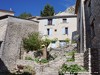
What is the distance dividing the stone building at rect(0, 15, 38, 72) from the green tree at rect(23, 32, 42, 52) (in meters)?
1.36

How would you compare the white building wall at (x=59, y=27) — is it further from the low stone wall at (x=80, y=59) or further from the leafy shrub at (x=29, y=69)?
the low stone wall at (x=80, y=59)

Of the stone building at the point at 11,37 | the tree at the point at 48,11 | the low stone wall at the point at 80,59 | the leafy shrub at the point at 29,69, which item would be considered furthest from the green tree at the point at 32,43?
the tree at the point at 48,11

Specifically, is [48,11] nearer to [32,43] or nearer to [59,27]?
[59,27]

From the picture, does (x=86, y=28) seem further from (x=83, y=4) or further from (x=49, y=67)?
(x=49, y=67)

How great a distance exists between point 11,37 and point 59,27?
11.4m

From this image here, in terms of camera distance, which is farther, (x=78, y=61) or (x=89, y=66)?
(x=78, y=61)

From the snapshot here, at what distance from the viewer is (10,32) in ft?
120

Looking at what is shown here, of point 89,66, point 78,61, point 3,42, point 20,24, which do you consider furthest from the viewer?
point 20,24

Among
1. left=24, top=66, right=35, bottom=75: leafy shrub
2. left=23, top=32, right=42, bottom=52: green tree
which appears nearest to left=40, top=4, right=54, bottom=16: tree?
left=23, top=32, right=42, bottom=52: green tree

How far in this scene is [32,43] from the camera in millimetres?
34875

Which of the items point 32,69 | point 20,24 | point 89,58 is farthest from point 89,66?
point 20,24

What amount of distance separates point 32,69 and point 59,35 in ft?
52.9

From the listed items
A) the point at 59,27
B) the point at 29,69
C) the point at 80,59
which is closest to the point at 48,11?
the point at 59,27

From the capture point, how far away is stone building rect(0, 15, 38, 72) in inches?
1355
